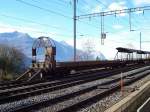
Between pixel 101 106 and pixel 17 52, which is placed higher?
pixel 17 52

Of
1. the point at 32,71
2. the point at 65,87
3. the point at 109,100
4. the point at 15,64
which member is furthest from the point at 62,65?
the point at 109,100

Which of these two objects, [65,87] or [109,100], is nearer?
[109,100]

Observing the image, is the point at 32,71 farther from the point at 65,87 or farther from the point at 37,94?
the point at 37,94

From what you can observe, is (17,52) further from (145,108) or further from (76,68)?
(145,108)

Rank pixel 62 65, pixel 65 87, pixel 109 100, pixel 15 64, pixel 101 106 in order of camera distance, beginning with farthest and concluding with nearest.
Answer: pixel 15 64 < pixel 62 65 < pixel 65 87 < pixel 109 100 < pixel 101 106

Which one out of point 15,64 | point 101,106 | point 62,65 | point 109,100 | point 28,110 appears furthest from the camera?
point 15,64

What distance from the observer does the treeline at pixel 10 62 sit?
115 feet

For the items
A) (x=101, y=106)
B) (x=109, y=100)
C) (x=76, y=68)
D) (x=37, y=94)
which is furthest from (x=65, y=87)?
(x=76, y=68)

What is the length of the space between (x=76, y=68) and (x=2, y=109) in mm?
24580

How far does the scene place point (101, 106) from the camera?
1402 centimetres

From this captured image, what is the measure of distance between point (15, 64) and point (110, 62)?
56.1ft

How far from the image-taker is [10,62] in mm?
Result: 36344

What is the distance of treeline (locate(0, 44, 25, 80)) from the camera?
115 ft

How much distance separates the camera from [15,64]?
37.4 m
